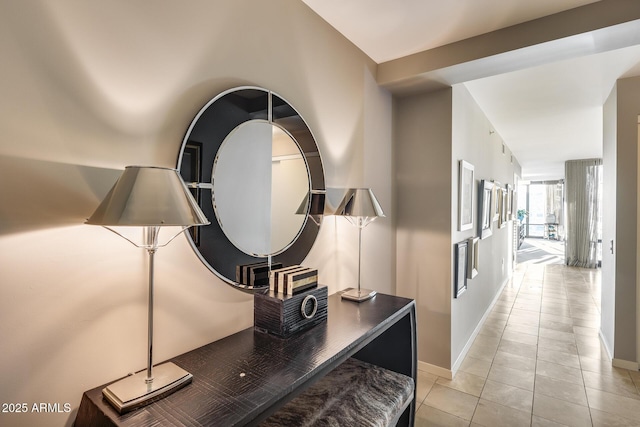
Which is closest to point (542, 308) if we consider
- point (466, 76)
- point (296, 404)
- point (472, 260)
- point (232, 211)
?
point (472, 260)

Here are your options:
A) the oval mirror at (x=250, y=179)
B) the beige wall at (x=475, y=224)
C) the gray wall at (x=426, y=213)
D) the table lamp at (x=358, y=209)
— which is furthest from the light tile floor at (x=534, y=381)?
the oval mirror at (x=250, y=179)

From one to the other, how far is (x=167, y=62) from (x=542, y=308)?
538 cm

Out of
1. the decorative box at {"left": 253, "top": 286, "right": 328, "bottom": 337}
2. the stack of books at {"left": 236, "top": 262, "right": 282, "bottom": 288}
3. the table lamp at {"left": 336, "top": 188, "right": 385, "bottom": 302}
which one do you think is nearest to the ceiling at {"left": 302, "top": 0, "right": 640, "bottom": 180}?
the table lamp at {"left": 336, "top": 188, "right": 385, "bottom": 302}

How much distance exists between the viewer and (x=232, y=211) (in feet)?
4.71

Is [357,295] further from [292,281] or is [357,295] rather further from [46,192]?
[46,192]

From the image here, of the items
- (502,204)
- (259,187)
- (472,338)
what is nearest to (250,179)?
(259,187)

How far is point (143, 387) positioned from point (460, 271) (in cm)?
260

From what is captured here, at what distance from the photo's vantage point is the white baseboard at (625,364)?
2.86 meters

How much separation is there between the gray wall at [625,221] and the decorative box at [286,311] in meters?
3.04

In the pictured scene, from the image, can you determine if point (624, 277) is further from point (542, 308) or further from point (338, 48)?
point (338, 48)

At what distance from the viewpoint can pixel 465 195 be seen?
10.0ft

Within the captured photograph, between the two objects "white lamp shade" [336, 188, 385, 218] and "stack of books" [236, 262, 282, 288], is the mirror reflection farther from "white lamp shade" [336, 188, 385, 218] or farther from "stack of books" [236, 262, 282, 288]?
"white lamp shade" [336, 188, 385, 218]

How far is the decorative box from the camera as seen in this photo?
4.36 feet

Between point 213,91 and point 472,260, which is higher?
point 213,91
